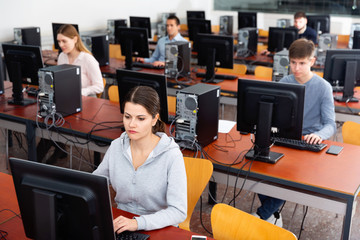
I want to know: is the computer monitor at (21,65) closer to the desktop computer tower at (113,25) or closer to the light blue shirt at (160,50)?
the light blue shirt at (160,50)

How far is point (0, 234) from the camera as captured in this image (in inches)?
69.9

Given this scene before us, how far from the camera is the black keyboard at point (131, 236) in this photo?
173 cm

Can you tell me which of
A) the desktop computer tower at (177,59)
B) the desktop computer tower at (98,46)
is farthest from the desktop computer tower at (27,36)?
the desktop computer tower at (177,59)

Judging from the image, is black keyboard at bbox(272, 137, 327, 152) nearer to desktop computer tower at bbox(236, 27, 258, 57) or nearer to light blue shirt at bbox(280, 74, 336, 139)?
light blue shirt at bbox(280, 74, 336, 139)

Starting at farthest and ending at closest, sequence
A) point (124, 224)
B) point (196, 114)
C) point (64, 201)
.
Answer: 1. point (196, 114)
2. point (124, 224)
3. point (64, 201)

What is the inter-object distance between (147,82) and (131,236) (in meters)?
1.32

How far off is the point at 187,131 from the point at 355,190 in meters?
1.03

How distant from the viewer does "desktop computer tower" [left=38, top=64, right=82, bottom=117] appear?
321 centimetres

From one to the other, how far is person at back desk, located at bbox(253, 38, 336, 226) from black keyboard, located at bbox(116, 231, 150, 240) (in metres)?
1.26

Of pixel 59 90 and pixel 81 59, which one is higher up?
pixel 81 59

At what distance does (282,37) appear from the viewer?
6.01 metres

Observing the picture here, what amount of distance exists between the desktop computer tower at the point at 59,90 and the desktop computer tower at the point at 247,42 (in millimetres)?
3393

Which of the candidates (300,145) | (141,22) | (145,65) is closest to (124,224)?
(300,145)

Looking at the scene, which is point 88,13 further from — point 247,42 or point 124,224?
point 124,224
